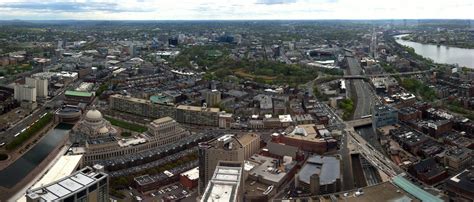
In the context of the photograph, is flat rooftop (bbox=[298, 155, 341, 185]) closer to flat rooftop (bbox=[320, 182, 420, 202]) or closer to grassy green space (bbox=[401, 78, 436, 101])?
flat rooftop (bbox=[320, 182, 420, 202])

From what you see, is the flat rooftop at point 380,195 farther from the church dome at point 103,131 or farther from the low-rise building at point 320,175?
the church dome at point 103,131

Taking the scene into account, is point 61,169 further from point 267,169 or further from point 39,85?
point 39,85

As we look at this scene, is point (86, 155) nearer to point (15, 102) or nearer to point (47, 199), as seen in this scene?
point (47, 199)

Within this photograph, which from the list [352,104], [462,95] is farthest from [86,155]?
[462,95]

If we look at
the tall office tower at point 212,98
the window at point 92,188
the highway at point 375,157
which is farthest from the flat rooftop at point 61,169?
the highway at point 375,157

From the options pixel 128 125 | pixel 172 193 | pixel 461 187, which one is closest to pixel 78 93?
pixel 128 125

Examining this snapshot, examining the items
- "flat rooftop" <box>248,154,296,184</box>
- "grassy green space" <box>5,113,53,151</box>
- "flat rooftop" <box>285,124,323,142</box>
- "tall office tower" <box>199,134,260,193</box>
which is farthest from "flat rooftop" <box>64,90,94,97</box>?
"tall office tower" <box>199,134,260,193</box>

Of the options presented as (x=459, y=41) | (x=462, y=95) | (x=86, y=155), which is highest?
(x=459, y=41)

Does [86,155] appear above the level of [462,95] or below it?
below
